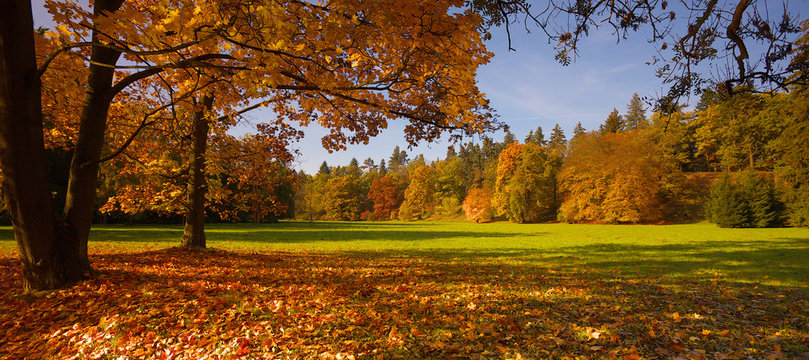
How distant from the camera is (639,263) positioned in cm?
1036

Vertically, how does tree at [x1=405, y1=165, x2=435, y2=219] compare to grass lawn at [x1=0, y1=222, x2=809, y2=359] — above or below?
above

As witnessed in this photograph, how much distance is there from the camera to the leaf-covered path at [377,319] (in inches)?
130

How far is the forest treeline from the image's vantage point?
873 inches

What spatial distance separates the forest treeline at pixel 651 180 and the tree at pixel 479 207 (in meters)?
0.16

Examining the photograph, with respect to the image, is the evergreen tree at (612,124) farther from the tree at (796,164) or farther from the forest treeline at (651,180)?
the tree at (796,164)

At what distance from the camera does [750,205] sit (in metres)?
23.8

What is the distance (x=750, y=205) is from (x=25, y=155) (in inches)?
1415

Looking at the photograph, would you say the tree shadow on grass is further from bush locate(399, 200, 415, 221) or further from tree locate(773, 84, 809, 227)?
bush locate(399, 200, 415, 221)

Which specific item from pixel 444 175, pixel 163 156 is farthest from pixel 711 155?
pixel 163 156

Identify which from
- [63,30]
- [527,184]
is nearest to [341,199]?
[527,184]

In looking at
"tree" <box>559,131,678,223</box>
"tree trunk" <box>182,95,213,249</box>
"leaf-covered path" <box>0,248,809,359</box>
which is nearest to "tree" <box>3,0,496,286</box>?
"leaf-covered path" <box>0,248,809,359</box>

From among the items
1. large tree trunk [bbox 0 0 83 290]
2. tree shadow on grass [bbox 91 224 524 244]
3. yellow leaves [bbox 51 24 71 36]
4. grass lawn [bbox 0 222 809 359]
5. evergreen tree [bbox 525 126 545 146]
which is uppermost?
evergreen tree [bbox 525 126 545 146]

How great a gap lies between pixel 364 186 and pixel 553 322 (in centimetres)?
6651

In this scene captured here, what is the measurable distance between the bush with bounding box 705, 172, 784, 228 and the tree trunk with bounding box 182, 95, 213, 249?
33.3 metres
